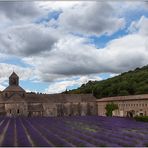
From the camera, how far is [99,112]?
9944cm

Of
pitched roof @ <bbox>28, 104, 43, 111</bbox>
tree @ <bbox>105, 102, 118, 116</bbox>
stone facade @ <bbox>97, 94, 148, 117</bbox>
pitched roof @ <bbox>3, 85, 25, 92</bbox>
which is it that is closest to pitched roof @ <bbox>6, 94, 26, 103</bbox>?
pitched roof @ <bbox>28, 104, 43, 111</bbox>

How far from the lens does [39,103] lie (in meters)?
94.8

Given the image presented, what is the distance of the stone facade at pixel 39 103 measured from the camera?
294ft

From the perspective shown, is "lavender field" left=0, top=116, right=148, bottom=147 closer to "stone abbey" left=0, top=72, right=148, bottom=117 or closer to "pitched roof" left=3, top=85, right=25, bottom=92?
"stone abbey" left=0, top=72, right=148, bottom=117

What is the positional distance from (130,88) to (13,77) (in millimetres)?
38242

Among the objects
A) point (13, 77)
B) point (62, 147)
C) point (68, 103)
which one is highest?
point (13, 77)

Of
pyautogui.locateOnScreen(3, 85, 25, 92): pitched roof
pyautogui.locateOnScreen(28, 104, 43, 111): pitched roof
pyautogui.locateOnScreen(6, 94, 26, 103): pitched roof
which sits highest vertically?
pyautogui.locateOnScreen(3, 85, 25, 92): pitched roof

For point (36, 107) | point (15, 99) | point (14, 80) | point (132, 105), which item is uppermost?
point (14, 80)

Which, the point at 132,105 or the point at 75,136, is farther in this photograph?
the point at 132,105

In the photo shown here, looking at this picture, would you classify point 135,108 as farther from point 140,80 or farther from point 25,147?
point 25,147

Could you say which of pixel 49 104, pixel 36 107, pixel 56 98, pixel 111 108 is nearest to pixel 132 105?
pixel 111 108

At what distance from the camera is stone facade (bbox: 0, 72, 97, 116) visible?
89500 mm

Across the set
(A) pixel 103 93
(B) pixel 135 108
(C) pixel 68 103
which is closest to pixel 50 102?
(C) pixel 68 103

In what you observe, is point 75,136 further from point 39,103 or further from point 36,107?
point 39,103
